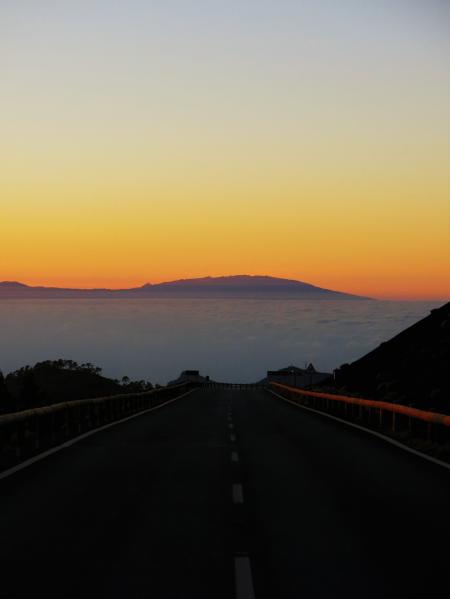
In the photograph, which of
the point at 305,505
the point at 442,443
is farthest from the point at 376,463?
the point at 305,505

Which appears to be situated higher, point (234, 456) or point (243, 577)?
point (234, 456)

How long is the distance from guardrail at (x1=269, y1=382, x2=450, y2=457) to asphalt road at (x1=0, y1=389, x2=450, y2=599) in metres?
2.05

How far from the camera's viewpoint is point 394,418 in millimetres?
23844

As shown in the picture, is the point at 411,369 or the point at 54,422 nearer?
the point at 54,422

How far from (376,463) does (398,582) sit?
885 cm

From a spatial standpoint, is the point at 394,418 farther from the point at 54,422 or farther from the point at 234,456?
the point at 54,422

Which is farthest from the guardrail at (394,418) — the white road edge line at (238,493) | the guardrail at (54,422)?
the guardrail at (54,422)

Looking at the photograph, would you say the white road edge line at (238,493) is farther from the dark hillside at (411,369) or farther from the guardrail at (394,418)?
the dark hillside at (411,369)

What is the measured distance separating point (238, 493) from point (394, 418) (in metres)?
12.7

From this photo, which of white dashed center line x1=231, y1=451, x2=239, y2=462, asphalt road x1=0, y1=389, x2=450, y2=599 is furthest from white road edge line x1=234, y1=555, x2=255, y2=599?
white dashed center line x1=231, y1=451, x2=239, y2=462

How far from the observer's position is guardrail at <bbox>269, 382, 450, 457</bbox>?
63.7 feet

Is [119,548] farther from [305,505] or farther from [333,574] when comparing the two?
[305,505]

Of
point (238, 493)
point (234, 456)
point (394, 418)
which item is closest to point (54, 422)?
point (234, 456)

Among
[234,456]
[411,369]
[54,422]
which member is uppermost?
[411,369]
